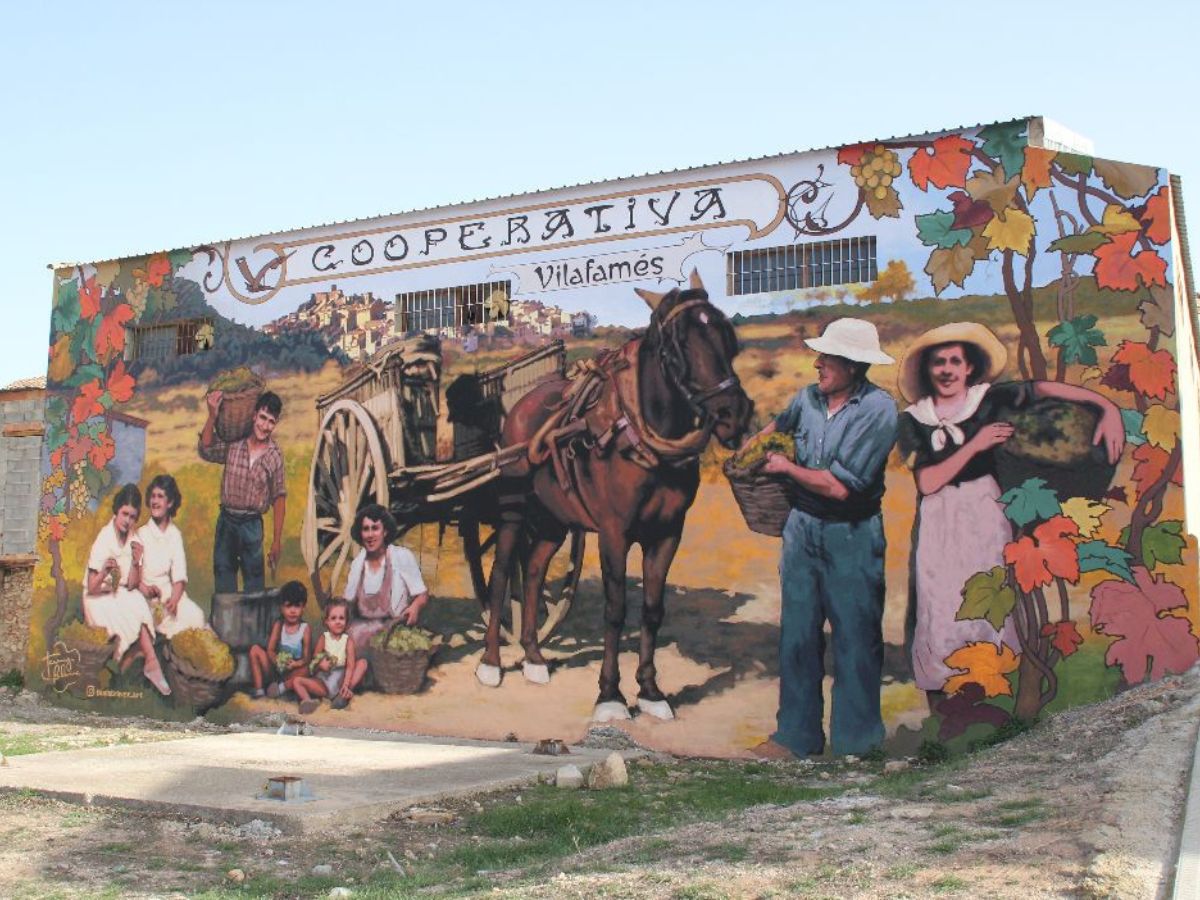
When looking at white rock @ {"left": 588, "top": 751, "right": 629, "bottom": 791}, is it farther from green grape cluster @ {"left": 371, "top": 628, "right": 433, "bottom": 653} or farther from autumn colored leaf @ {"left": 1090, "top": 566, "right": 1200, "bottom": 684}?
autumn colored leaf @ {"left": 1090, "top": 566, "right": 1200, "bottom": 684}

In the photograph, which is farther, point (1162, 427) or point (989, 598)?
point (989, 598)

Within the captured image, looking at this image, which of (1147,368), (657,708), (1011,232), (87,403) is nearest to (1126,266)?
(1147,368)

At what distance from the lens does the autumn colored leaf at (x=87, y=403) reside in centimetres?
1938

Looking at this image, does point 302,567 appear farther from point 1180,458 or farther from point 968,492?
point 1180,458

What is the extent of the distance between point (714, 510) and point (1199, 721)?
5467 mm

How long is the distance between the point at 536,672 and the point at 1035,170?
747 cm

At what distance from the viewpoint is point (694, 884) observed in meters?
7.39

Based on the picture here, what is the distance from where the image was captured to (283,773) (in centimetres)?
1208

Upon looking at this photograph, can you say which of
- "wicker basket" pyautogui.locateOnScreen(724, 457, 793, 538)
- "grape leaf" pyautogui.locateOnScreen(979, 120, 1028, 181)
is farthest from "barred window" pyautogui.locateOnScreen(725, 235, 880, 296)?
"wicker basket" pyautogui.locateOnScreen(724, 457, 793, 538)

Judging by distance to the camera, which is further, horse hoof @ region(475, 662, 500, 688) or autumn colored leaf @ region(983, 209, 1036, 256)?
horse hoof @ region(475, 662, 500, 688)

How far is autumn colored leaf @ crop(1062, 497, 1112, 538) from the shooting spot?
12.7m

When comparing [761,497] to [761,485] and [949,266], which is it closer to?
[761,485]

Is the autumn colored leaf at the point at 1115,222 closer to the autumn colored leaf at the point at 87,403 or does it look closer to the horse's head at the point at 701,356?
the horse's head at the point at 701,356

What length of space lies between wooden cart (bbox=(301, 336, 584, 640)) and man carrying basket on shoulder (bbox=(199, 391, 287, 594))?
60cm
